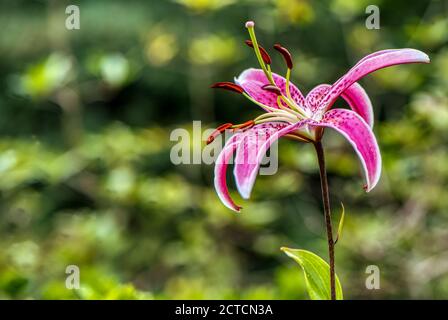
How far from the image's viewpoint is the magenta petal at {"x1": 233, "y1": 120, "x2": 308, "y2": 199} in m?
0.41

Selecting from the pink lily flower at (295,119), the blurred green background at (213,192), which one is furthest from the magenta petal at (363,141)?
the blurred green background at (213,192)

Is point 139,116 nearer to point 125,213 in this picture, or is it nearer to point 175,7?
point 175,7

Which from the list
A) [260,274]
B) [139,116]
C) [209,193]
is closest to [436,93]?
[209,193]

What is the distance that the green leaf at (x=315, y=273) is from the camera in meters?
0.48

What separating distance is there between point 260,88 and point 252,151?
0.34ft

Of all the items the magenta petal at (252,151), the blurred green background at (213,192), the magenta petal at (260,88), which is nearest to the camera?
the magenta petal at (252,151)

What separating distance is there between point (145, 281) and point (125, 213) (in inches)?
8.3

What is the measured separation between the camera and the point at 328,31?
2.20m

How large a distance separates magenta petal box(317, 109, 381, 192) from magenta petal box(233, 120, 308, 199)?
0.03m

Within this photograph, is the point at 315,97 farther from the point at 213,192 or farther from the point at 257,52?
the point at 213,192

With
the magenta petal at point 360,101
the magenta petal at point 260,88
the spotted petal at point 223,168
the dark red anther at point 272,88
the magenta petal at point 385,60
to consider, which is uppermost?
the magenta petal at point 260,88

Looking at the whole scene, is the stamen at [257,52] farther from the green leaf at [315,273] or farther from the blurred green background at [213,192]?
the blurred green background at [213,192]

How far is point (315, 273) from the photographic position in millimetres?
485
